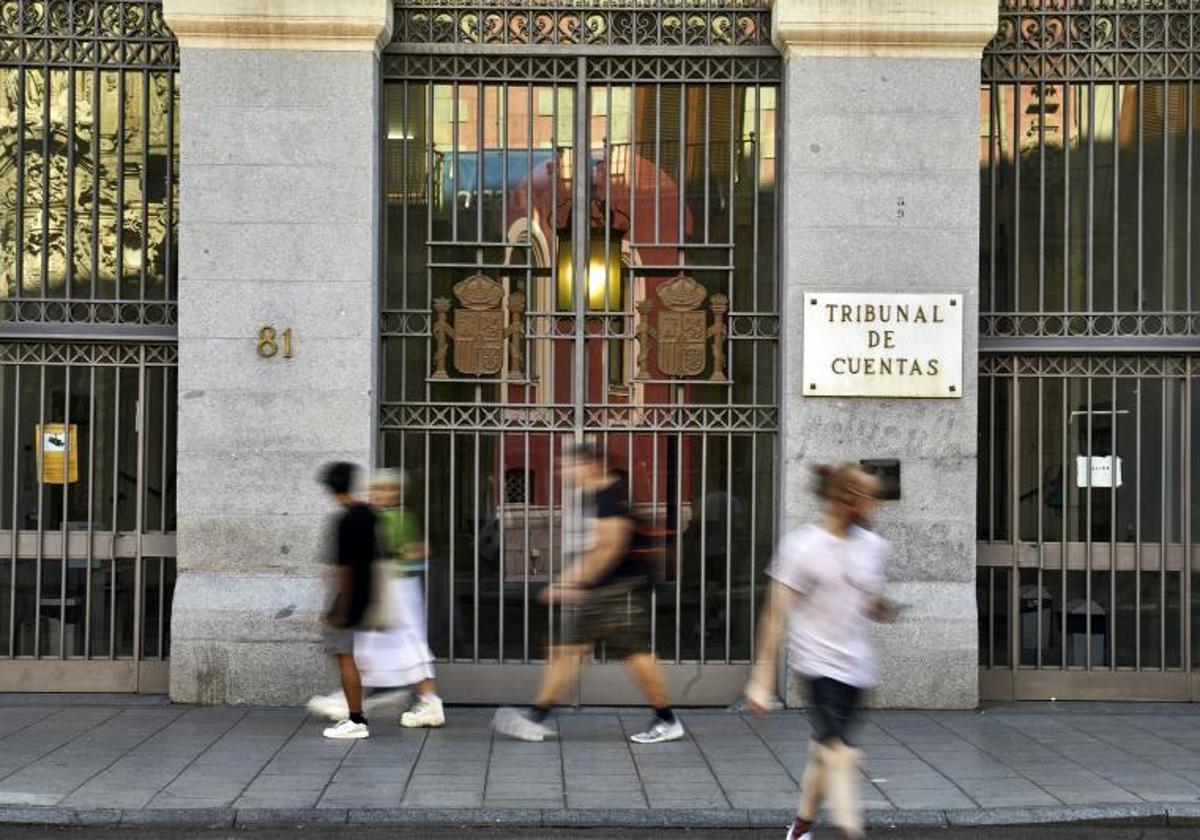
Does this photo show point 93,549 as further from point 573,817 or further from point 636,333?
point 573,817

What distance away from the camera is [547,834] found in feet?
25.2

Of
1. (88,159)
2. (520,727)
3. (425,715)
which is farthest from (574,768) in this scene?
(88,159)

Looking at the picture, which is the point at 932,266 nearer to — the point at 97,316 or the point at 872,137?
the point at 872,137

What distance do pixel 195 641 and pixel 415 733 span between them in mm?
2038

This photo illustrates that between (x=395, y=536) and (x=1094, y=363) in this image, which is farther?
(x=1094, y=363)

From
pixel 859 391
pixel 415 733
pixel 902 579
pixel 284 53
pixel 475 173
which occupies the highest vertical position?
pixel 284 53

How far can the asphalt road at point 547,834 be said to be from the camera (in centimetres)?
761

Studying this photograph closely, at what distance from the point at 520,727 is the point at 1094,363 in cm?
535

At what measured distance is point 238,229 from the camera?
10953 mm

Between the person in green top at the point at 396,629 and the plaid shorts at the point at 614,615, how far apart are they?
4.18 feet

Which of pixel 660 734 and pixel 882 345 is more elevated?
pixel 882 345

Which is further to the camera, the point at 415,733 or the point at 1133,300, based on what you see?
the point at 1133,300

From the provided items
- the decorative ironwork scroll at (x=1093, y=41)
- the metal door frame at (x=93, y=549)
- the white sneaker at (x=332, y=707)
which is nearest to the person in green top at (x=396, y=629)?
the white sneaker at (x=332, y=707)

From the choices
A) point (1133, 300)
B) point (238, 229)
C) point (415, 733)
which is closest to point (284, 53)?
point (238, 229)
